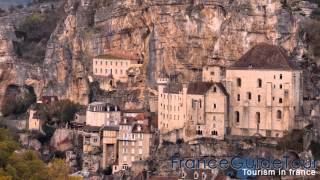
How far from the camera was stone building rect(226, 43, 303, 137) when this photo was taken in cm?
7969

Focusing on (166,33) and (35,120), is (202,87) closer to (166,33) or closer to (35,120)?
(166,33)

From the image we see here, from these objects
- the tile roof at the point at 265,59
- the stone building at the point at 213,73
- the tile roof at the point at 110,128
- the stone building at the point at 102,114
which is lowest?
the tile roof at the point at 110,128

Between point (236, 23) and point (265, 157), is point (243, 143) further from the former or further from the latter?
point (236, 23)

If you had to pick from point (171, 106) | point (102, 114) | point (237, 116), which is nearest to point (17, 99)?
point (102, 114)

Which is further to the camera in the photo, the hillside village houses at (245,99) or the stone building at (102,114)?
the stone building at (102,114)

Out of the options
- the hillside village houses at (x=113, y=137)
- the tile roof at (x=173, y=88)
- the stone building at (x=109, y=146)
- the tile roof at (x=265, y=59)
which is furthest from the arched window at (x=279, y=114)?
the stone building at (x=109, y=146)

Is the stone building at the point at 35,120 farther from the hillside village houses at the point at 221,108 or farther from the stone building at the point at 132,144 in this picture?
the stone building at the point at 132,144

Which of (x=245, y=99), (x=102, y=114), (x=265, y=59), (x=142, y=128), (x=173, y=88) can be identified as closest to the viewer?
(x=265, y=59)

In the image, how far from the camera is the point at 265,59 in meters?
80.6

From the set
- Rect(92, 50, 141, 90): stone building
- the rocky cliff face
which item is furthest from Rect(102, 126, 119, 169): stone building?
Rect(92, 50, 141, 90): stone building

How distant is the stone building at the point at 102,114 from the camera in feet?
289

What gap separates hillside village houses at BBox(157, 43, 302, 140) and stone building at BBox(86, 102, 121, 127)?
597 centimetres

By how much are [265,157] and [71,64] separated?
80.1 feet

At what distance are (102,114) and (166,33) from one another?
698 centimetres
